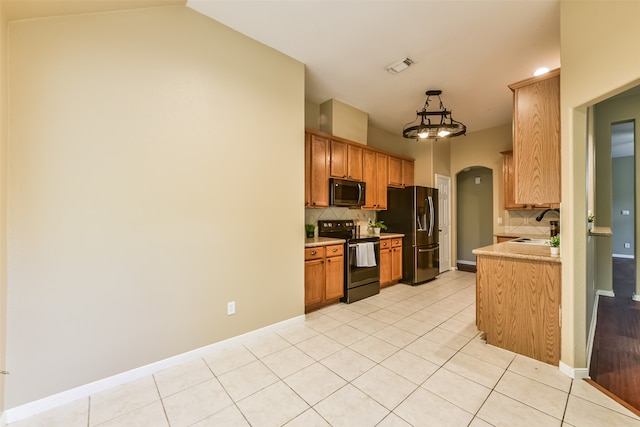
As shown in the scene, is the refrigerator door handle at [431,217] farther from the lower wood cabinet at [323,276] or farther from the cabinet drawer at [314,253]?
the cabinet drawer at [314,253]

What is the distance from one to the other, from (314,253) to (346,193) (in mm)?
1213

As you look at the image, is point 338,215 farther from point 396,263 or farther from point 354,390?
point 354,390

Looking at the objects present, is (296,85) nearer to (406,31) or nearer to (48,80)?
(406,31)

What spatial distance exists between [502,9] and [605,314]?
3738 millimetres

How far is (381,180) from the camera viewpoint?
4855 mm

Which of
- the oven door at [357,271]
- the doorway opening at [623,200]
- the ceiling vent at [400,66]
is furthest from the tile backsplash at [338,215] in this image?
the doorway opening at [623,200]

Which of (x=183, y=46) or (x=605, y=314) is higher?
(x=183, y=46)

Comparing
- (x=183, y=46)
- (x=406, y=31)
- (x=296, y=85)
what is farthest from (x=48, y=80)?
(x=406, y=31)

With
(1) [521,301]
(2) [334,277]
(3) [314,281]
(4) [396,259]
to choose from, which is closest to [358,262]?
(2) [334,277]

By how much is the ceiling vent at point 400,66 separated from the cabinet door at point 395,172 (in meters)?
1.97

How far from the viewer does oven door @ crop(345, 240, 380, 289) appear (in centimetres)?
377

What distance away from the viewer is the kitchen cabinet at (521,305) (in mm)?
2201

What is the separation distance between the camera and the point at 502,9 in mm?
2256

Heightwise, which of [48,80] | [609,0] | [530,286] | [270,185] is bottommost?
[530,286]
